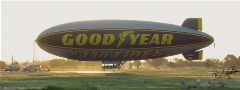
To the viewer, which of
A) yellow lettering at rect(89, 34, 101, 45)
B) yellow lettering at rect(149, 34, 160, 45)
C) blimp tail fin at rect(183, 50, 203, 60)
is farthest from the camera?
blimp tail fin at rect(183, 50, 203, 60)

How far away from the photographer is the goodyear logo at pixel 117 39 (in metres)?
83.1

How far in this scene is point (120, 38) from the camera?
8338 centimetres

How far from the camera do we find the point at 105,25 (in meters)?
83.0

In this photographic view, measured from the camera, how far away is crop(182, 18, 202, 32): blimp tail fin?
290 feet

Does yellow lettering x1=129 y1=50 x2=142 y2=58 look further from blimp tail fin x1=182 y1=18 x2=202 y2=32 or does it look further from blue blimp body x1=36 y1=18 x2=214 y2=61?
blimp tail fin x1=182 y1=18 x2=202 y2=32

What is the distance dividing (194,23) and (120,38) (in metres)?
15.1

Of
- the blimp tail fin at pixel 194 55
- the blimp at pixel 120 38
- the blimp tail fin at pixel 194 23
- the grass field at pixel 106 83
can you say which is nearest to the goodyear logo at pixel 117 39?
the blimp at pixel 120 38

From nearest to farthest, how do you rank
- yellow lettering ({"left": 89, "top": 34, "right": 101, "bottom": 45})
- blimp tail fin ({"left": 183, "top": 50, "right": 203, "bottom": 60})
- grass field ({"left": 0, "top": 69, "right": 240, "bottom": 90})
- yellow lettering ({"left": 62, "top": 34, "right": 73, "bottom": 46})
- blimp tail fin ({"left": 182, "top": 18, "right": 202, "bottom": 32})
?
grass field ({"left": 0, "top": 69, "right": 240, "bottom": 90}) < yellow lettering ({"left": 89, "top": 34, "right": 101, "bottom": 45}) < yellow lettering ({"left": 62, "top": 34, "right": 73, "bottom": 46}) < blimp tail fin ({"left": 183, "top": 50, "right": 203, "bottom": 60}) < blimp tail fin ({"left": 182, "top": 18, "right": 202, "bottom": 32})

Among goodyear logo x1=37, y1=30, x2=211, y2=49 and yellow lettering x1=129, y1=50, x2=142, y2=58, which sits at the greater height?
goodyear logo x1=37, y1=30, x2=211, y2=49

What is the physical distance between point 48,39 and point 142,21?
17.1 meters

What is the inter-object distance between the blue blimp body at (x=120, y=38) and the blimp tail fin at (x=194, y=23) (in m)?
2.78

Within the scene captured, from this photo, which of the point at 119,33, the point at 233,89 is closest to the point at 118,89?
the point at 233,89

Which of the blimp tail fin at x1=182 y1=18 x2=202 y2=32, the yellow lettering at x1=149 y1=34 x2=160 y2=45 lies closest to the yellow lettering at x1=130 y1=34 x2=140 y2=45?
the yellow lettering at x1=149 y1=34 x2=160 y2=45

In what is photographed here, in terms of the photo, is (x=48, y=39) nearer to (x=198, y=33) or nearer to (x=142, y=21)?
(x=142, y=21)
